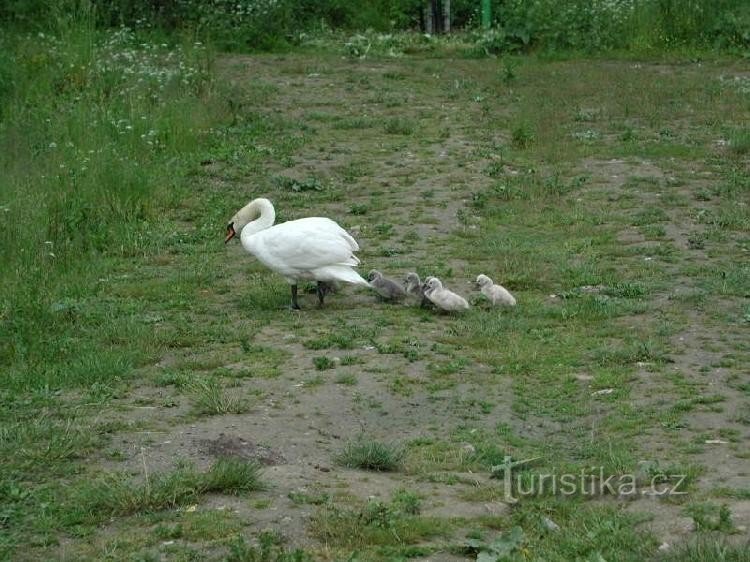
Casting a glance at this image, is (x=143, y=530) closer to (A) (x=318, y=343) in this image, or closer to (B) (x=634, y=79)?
(A) (x=318, y=343)

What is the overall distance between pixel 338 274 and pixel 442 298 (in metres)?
0.78

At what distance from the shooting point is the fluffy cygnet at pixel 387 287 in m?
9.47

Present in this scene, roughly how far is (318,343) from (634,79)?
11743 millimetres

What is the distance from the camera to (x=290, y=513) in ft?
18.4

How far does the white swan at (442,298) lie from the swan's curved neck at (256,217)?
155cm

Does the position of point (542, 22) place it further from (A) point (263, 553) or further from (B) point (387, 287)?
(A) point (263, 553)

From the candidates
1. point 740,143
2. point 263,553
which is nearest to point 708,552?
point 263,553

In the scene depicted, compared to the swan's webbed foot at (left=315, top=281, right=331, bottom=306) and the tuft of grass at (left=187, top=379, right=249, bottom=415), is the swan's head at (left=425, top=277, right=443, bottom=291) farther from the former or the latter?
the tuft of grass at (left=187, top=379, right=249, bottom=415)

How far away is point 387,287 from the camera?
9.48 m

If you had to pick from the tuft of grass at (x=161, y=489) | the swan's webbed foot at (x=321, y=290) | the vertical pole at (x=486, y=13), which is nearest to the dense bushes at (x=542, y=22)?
the vertical pole at (x=486, y=13)

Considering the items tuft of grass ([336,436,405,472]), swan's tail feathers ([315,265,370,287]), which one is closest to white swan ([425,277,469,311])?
swan's tail feathers ([315,265,370,287])

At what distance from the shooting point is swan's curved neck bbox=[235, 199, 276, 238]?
9.94m

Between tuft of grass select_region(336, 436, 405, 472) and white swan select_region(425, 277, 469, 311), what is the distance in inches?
111

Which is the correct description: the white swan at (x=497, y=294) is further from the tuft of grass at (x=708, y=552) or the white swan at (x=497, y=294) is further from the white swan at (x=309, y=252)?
the tuft of grass at (x=708, y=552)
